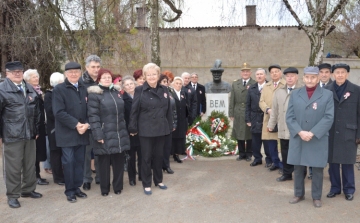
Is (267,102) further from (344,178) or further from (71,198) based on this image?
(71,198)

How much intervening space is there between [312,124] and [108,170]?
310 cm

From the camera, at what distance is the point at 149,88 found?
5.91 m

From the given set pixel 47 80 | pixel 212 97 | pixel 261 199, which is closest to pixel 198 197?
pixel 261 199

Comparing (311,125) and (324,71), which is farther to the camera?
(324,71)

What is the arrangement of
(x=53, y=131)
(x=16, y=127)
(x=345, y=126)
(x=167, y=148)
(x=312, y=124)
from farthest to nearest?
(x=167, y=148), (x=53, y=131), (x=345, y=126), (x=16, y=127), (x=312, y=124)

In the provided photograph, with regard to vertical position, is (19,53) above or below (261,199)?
above

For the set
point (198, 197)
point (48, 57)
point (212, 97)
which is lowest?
point (198, 197)

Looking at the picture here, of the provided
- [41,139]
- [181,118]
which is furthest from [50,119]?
[181,118]

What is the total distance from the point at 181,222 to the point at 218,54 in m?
21.7

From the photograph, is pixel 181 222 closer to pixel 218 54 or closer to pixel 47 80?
pixel 47 80

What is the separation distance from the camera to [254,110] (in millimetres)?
7586

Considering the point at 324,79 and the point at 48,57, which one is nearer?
the point at 324,79

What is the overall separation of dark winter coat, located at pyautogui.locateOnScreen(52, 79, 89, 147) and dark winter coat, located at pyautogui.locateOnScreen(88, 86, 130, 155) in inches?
7.6

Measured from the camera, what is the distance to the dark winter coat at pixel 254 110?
7.50 metres
